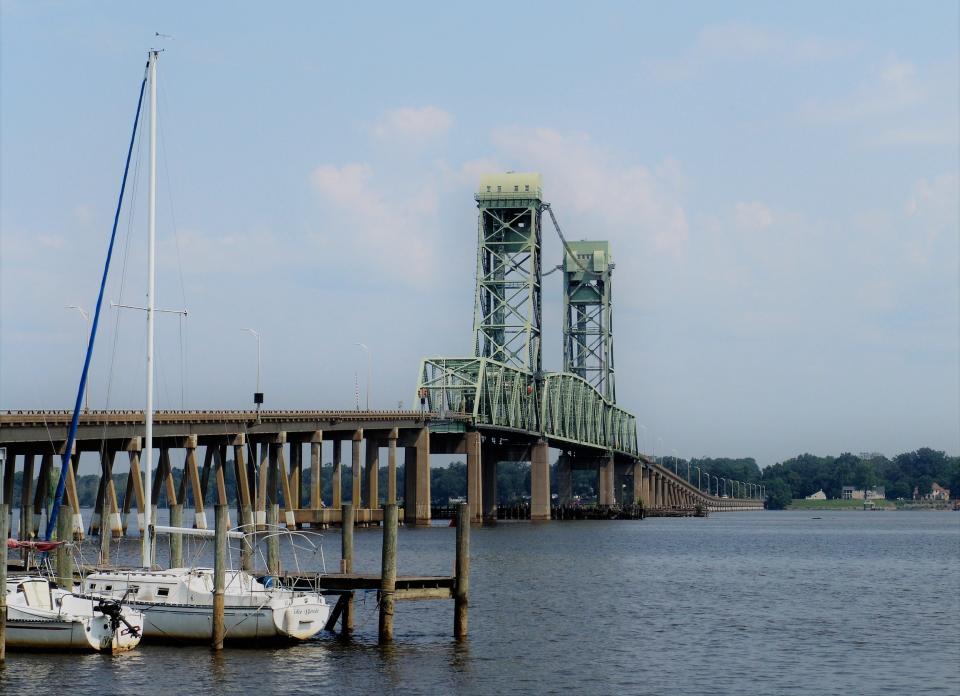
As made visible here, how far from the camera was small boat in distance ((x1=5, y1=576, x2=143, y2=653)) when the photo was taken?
43.7 metres

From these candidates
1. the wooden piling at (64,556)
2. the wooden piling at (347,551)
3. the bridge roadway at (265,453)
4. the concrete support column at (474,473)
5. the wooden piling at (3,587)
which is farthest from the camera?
the concrete support column at (474,473)

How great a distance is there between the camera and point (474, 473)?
149 meters

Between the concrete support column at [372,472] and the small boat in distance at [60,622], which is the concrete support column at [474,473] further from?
the small boat in distance at [60,622]

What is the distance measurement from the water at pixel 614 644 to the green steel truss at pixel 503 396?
210 feet

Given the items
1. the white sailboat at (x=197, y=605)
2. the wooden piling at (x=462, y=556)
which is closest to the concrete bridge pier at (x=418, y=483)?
the wooden piling at (x=462, y=556)

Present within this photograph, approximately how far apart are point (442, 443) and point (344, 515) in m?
103

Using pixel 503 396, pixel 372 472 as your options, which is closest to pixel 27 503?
pixel 372 472

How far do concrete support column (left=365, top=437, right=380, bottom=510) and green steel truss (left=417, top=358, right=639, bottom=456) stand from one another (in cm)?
1410

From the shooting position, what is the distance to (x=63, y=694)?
3878 cm

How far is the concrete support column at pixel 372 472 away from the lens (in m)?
135

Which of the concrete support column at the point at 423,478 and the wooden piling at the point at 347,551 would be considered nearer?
the wooden piling at the point at 347,551

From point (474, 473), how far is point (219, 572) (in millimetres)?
105951

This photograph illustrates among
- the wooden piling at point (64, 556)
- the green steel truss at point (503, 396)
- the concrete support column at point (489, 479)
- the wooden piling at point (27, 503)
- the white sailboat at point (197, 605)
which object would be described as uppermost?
the green steel truss at point (503, 396)

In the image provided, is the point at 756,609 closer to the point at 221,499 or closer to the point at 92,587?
the point at 92,587
